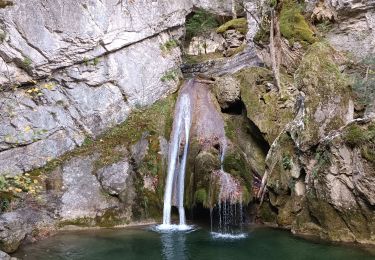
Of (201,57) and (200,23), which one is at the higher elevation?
(200,23)

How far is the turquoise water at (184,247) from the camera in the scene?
11023mm

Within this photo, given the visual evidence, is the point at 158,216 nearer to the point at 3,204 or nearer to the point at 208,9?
the point at 3,204

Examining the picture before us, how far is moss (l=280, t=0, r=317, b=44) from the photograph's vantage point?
18078mm

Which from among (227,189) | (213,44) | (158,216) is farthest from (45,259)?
(213,44)

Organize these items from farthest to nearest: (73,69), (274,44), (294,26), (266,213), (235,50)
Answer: (235,50)
(294,26)
(274,44)
(73,69)
(266,213)

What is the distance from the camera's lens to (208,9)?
2502 centimetres

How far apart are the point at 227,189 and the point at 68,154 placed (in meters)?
6.52

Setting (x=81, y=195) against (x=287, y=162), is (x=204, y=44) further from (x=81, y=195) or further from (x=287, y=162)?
(x=81, y=195)

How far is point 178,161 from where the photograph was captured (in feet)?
51.8

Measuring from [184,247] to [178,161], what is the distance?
4.55m

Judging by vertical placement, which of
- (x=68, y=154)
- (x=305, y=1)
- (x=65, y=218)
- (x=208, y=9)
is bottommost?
(x=65, y=218)

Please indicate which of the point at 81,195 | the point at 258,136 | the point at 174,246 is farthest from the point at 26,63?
the point at 258,136

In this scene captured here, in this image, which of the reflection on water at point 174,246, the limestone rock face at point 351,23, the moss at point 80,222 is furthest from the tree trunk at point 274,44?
the moss at point 80,222

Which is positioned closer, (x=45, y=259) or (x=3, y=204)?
(x=45, y=259)
